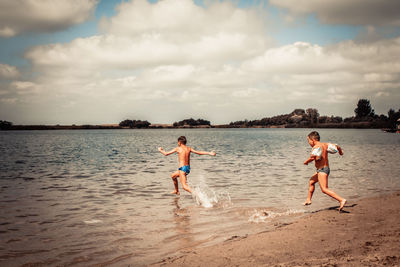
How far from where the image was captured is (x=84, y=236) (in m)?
7.67

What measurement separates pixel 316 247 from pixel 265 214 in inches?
148

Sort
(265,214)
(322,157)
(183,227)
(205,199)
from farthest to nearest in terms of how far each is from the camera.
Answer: (205,199) → (265,214) → (322,157) → (183,227)

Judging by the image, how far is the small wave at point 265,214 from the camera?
896cm

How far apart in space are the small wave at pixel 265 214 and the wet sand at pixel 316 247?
129cm

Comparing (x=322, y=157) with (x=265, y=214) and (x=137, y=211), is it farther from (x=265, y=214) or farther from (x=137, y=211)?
(x=137, y=211)

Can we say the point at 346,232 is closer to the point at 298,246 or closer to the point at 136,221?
the point at 298,246

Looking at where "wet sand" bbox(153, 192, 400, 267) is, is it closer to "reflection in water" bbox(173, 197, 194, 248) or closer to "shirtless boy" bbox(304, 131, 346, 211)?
"reflection in water" bbox(173, 197, 194, 248)

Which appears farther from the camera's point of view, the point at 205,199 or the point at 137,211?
the point at 205,199

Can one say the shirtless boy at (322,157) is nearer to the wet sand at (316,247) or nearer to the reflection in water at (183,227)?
the wet sand at (316,247)

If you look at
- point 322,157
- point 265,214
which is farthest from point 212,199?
point 322,157

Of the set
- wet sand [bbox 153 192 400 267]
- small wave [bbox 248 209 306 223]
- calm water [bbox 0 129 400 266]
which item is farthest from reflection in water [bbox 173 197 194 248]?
small wave [bbox 248 209 306 223]

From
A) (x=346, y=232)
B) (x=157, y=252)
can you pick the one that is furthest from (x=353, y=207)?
(x=157, y=252)

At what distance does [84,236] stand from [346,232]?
6.25 metres

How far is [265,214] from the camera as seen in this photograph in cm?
952
